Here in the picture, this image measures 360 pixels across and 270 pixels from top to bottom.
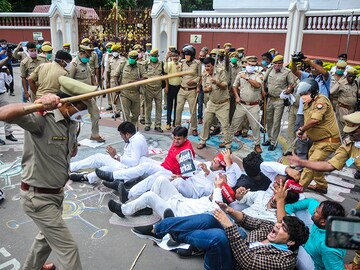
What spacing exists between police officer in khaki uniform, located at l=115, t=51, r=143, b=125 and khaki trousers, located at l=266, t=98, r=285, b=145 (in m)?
3.00

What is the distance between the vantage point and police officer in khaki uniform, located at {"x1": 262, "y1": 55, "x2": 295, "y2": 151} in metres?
7.25

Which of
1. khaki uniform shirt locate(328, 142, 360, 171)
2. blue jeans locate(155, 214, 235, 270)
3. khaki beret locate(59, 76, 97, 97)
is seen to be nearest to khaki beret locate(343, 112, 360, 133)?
khaki uniform shirt locate(328, 142, 360, 171)

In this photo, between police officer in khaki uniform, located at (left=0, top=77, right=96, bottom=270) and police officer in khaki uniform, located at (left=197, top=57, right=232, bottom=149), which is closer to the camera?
police officer in khaki uniform, located at (left=0, top=77, right=96, bottom=270)

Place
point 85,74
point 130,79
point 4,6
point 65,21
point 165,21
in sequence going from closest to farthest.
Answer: point 85,74 < point 130,79 < point 165,21 < point 65,21 < point 4,6

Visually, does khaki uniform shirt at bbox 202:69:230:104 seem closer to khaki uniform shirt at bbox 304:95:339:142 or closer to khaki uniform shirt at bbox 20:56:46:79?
khaki uniform shirt at bbox 304:95:339:142

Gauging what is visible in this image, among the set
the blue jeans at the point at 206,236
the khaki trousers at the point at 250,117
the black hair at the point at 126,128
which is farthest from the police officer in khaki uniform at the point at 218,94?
the blue jeans at the point at 206,236

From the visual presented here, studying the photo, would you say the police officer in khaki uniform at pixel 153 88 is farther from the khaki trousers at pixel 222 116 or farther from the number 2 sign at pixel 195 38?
the number 2 sign at pixel 195 38

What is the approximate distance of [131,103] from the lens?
8.32 metres

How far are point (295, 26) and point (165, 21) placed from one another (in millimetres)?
5687

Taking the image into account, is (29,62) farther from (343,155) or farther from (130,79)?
(343,155)

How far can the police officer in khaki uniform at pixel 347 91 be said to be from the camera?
7216mm

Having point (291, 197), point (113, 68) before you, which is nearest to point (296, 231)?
point (291, 197)

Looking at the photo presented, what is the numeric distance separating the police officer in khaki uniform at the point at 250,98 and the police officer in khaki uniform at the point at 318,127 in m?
1.86

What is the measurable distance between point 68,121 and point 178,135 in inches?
84.7
